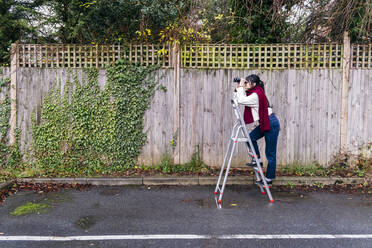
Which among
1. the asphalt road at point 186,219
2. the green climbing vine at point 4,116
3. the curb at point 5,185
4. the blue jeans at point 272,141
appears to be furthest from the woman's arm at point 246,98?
the green climbing vine at point 4,116

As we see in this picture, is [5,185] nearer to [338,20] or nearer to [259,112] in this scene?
[259,112]

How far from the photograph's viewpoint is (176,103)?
6.85 meters

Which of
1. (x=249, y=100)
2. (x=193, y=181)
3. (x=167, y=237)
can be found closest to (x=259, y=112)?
(x=249, y=100)

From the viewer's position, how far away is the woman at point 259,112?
5.33 m

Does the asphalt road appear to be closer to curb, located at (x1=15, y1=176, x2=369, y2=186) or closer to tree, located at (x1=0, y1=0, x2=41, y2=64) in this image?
curb, located at (x1=15, y1=176, x2=369, y2=186)

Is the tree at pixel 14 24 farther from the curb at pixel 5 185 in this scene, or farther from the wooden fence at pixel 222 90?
the curb at pixel 5 185

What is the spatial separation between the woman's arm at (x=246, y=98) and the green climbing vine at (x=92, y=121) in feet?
7.41

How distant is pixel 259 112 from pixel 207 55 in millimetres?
2076

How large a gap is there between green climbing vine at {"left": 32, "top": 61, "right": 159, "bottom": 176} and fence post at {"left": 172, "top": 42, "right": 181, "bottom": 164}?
0.46 meters

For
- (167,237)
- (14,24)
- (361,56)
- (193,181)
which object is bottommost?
(167,237)

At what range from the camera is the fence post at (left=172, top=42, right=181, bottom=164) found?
6816mm

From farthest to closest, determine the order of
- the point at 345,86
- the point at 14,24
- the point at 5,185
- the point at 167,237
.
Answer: the point at 14,24 → the point at 345,86 → the point at 5,185 → the point at 167,237

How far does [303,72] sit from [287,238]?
13.4 ft

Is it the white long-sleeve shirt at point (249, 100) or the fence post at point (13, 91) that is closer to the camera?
the white long-sleeve shirt at point (249, 100)
